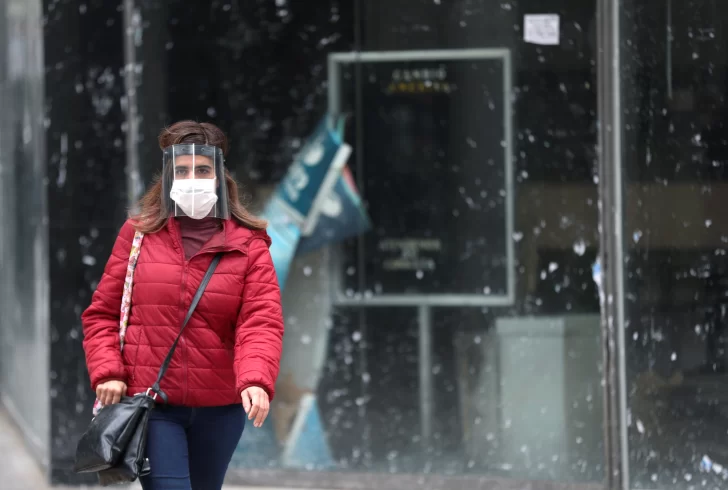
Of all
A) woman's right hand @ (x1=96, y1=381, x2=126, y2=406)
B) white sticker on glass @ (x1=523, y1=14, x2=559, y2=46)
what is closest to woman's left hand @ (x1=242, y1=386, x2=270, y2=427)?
woman's right hand @ (x1=96, y1=381, x2=126, y2=406)

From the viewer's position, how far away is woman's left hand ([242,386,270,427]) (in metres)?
3.11

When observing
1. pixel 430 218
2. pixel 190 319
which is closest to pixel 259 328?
pixel 190 319

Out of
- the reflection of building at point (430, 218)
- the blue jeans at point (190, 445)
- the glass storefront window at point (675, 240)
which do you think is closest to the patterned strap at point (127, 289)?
the blue jeans at point (190, 445)

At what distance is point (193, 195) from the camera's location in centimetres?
332

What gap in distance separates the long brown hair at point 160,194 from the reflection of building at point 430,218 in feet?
7.41

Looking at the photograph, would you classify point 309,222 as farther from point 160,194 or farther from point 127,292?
point 127,292

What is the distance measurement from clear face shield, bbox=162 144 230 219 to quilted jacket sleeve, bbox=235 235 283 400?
0.58ft

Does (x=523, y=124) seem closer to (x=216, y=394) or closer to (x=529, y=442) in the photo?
(x=529, y=442)

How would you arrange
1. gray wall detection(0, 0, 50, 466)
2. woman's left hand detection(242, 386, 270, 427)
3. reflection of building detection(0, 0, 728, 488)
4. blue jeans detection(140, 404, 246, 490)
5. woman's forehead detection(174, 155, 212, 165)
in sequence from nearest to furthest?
woman's left hand detection(242, 386, 270, 427)
blue jeans detection(140, 404, 246, 490)
woman's forehead detection(174, 155, 212, 165)
reflection of building detection(0, 0, 728, 488)
gray wall detection(0, 0, 50, 466)

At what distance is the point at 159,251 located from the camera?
336 centimetres

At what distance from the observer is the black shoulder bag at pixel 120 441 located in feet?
10.3

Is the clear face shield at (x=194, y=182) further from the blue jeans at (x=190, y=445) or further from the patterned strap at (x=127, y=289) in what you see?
the blue jeans at (x=190, y=445)

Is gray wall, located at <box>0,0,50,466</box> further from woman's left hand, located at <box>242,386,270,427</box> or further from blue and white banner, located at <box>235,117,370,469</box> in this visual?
woman's left hand, located at <box>242,386,270,427</box>

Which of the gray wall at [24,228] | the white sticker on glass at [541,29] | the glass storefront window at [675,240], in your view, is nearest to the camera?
the glass storefront window at [675,240]
